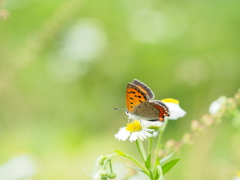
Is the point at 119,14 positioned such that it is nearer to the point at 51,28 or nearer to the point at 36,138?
the point at 36,138

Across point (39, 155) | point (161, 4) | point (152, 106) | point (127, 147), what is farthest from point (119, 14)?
point (152, 106)

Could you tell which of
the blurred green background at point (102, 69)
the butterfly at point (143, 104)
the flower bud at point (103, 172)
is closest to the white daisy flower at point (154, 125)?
the butterfly at point (143, 104)

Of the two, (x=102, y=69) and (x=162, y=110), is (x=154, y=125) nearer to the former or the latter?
(x=162, y=110)

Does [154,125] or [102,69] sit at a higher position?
[102,69]

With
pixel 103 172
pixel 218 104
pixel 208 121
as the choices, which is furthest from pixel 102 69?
pixel 103 172

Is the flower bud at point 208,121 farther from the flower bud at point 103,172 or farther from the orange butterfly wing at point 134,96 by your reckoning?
the flower bud at point 103,172

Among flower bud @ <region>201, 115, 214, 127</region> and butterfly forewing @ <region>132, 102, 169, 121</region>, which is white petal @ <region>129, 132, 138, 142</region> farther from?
flower bud @ <region>201, 115, 214, 127</region>
